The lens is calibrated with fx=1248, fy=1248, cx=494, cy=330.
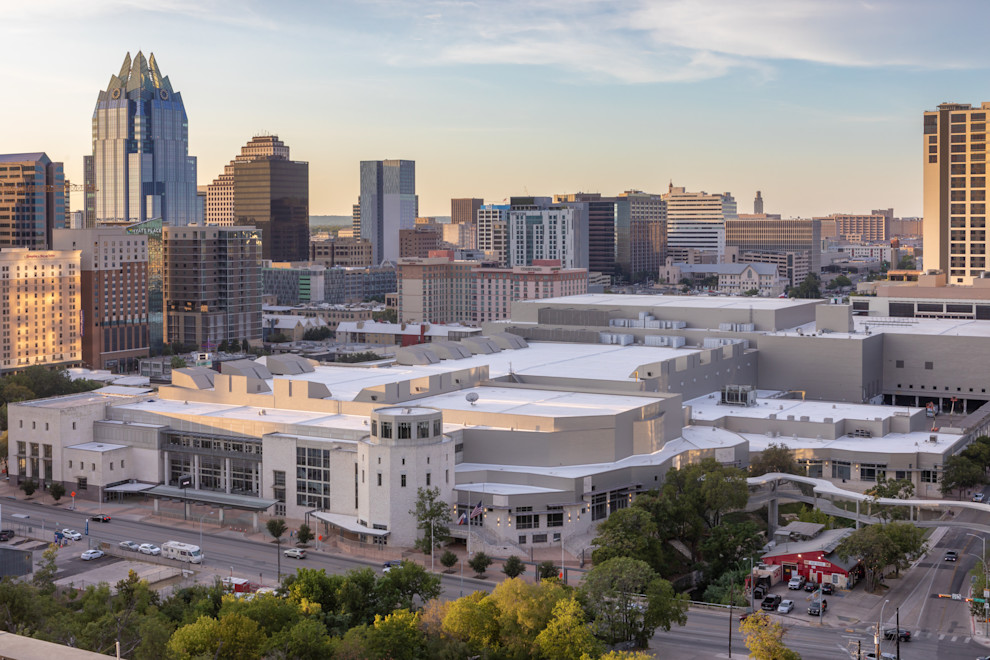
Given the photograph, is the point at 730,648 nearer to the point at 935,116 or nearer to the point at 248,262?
the point at 248,262

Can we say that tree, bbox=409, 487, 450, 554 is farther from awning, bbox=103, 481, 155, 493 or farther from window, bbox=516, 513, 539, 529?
awning, bbox=103, 481, 155, 493

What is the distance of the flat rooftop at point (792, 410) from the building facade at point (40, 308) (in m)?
80.7

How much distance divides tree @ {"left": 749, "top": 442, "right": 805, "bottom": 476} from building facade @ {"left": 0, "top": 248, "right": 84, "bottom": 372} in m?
91.6

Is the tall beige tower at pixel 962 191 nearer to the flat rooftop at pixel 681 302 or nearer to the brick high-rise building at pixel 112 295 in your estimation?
the flat rooftop at pixel 681 302

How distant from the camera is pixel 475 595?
172ft

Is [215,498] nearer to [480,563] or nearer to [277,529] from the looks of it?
[277,529]

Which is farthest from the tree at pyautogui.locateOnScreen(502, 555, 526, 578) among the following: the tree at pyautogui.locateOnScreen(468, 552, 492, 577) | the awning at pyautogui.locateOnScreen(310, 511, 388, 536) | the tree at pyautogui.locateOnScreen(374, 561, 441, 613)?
the awning at pyautogui.locateOnScreen(310, 511, 388, 536)

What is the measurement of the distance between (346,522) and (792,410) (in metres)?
43.2

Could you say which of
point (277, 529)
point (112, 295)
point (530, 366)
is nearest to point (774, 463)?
point (530, 366)

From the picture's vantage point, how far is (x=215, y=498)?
77.6 metres

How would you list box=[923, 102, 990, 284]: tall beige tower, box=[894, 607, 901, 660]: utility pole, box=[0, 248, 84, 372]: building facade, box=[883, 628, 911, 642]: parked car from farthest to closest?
box=[923, 102, 990, 284]: tall beige tower, box=[0, 248, 84, 372]: building facade, box=[883, 628, 911, 642]: parked car, box=[894, 607, 901, 660]: utility pole

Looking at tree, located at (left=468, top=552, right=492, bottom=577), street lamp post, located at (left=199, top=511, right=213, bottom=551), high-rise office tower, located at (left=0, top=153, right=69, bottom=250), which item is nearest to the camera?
tree, located at (left=468, top=552, right=492, bottom=577)

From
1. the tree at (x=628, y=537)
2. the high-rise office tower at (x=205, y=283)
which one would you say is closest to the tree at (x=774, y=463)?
the tree at (x=628, y=537)

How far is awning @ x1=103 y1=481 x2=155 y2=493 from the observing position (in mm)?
81625
